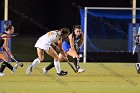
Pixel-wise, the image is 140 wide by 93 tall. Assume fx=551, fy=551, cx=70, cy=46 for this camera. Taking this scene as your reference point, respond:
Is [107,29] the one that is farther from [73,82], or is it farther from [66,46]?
[73,82]

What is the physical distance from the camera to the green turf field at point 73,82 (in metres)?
12.5

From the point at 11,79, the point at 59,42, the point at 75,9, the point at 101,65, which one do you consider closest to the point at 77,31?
the point at 59,42

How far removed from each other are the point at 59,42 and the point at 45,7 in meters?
7.27

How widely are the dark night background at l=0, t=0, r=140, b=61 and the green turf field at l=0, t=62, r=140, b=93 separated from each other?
4656mm

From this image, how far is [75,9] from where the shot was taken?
893 inches

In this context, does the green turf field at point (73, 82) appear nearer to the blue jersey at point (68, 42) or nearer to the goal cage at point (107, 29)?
the blue jersey at point (68, 42)

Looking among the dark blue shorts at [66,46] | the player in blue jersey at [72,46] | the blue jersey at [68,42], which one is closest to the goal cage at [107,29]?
the blue jersey at [68,42]

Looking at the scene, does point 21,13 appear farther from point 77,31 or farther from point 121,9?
point 77,31

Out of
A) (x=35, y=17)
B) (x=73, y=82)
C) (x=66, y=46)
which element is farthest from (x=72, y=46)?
(x=35, y=17)

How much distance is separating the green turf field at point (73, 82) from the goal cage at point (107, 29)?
475 centimetres

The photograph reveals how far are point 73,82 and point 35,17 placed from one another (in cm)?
862

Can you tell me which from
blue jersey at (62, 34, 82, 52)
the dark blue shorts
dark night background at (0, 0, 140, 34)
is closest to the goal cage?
dark night background at (0, 0, 140, 34)

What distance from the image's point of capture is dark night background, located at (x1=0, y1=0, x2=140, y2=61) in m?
22.3

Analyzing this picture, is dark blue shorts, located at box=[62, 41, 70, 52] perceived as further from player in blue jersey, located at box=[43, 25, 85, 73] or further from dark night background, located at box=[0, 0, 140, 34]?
dark night background, located at box=[0, 0, 140, 34]
